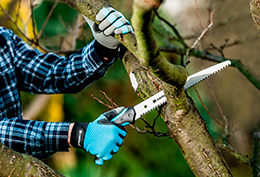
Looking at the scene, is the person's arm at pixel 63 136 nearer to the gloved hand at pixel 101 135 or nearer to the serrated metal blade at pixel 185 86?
the gloved hand at pixel 101 135

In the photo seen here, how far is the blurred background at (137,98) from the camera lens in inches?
88.7

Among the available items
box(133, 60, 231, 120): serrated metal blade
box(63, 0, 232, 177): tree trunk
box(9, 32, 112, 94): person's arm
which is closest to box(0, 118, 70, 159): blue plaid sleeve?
box(9, 32, 112, 94): person's arm

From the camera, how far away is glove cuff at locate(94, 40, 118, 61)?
112 cm

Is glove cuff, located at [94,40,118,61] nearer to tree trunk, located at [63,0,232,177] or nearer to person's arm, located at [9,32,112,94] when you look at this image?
person's arm, located at [9,32,112,94]

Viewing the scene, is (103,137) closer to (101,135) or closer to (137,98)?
(101,135)

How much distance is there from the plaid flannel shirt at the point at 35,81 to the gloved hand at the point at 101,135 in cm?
8

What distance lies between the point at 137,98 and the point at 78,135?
1.96 meters

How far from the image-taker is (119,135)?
107cm

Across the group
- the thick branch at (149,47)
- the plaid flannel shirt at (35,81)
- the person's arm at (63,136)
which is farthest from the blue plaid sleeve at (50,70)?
the thick branch at (149,47)

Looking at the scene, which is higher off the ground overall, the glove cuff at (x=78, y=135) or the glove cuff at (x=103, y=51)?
the glove cuff at (x=103, y=51)

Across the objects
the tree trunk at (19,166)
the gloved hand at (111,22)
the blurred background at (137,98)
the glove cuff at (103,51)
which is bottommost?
the blurred background at (137,98)

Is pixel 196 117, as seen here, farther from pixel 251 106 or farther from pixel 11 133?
pixel 251 106

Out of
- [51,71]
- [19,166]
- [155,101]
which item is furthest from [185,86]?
[51,71]

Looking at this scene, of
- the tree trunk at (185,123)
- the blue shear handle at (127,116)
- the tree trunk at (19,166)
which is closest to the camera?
the tree trunk at (19,166)
